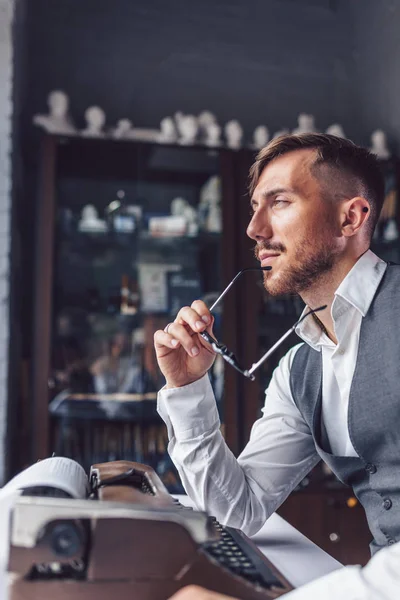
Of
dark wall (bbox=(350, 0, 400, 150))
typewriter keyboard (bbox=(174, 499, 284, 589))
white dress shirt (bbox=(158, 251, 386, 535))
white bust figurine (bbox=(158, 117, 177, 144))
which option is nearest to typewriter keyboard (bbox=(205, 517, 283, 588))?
typewriter keyboard (bbox=(174, 499, 284, 589))

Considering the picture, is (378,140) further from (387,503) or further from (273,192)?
(387,503)

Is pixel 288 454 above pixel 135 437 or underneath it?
above

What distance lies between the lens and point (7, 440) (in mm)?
2584

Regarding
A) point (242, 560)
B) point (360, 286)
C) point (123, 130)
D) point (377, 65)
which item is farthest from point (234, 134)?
point (242, 560)

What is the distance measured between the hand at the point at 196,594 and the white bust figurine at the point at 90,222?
95.0 inches

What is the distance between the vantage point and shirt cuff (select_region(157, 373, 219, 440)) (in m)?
1.28

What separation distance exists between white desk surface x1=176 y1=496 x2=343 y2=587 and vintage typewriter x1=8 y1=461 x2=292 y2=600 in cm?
22

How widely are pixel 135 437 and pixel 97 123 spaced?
1.51m

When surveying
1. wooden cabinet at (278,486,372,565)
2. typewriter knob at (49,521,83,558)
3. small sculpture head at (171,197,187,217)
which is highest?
small sculpture head at (171,197,187,217)

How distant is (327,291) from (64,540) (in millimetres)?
862

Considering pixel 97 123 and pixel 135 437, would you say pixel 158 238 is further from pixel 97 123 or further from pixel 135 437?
pixel 135 437

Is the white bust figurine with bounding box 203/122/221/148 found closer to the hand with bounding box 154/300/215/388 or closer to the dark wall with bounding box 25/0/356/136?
the dark wall with bounding box 25/0/356/136

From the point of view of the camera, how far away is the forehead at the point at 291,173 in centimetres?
143

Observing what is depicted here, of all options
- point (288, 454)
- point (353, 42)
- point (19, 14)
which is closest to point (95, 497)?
point (288, 454)
